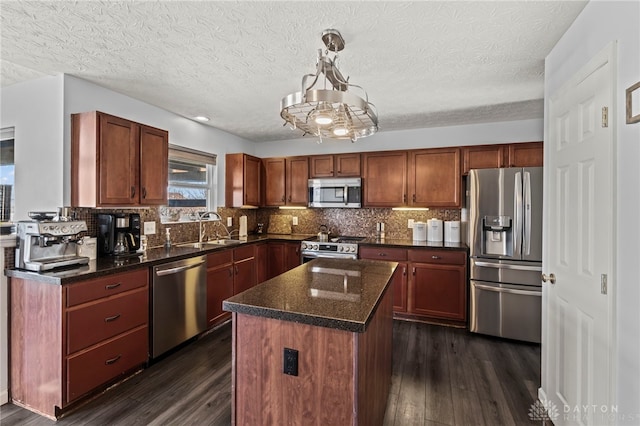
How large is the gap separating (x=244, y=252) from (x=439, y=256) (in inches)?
96.2

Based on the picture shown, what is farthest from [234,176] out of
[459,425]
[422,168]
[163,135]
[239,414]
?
[459,425]

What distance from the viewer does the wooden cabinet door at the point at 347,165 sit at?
14.4 ft

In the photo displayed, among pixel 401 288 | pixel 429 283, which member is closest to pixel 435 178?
pixel 429 283

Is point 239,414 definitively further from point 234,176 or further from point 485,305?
point 234,176

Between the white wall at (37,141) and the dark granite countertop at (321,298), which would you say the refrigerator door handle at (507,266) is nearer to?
the dark granite countertop at (321,298)

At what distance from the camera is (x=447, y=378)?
2.51 m

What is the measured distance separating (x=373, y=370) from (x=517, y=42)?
226 centimetres

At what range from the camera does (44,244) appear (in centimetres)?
218

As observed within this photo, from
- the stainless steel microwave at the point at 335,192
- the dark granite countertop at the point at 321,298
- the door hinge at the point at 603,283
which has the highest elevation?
the stainless steel microwave at the point at 335,192

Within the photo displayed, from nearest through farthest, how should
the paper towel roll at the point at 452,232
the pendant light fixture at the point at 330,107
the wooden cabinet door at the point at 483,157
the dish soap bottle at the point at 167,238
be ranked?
the pendant light fixture at the point at 330,107
the dish soap bottle at the point at 167,238
the wooden cabinet door at the point at 483,157
the paper towel roll at the point at 452,232

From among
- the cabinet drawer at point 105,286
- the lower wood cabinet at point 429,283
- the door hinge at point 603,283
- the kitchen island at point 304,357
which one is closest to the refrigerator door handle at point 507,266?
the lower wood cabinet at point 429,283

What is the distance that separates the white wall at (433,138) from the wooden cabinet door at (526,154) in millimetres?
→ 210

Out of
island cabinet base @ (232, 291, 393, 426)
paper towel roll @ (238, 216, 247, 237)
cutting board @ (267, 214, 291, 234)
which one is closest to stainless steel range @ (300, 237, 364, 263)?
cutting board @ (267, 214, 291, 234)

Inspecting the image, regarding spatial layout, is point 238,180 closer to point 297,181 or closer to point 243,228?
point 243,228
